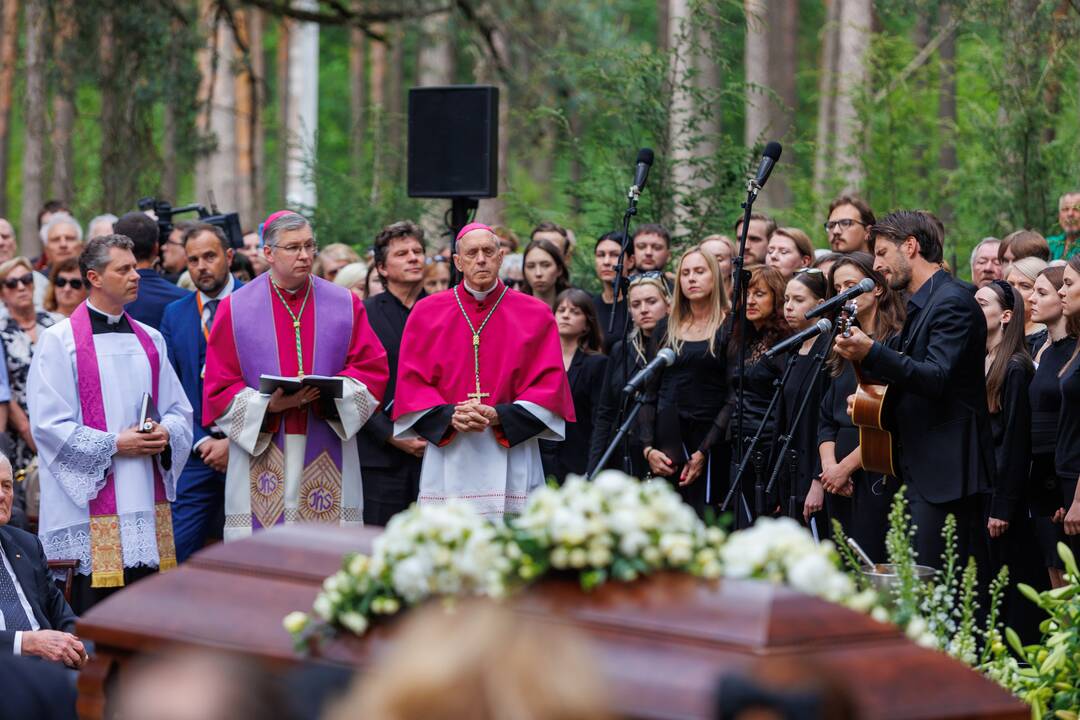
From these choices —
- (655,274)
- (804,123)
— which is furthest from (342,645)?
(804,123)

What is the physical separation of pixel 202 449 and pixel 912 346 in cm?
369

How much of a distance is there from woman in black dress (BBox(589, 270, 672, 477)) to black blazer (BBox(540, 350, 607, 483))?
19cm

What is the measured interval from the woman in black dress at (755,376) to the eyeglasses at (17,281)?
4.19 meters

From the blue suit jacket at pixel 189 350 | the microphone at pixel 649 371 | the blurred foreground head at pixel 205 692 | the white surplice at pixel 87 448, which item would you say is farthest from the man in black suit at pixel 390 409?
the blurred foreground head at pixel 205 692

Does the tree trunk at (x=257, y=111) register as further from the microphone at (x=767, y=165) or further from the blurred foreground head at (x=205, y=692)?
the blurred foreground head at (x=205, y=692)

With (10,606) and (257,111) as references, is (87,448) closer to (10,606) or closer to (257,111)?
(10,606)

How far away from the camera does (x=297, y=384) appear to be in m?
7.14

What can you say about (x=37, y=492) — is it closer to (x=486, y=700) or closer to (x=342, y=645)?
(x=342, y=645)

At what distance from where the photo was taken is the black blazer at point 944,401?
6.37 meters

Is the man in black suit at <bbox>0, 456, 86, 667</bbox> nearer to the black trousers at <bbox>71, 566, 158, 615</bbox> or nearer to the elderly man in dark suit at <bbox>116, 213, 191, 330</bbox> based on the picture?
the black trousers at <bbox>71, 566, 158, 615</bbox>

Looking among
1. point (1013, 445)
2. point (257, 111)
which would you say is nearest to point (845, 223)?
point (1013, 445)

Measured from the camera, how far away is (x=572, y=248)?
11.0 m

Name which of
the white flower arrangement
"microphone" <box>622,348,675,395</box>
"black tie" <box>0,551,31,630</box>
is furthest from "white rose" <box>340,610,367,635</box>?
"microphone" <box>622,348,675,395</box>

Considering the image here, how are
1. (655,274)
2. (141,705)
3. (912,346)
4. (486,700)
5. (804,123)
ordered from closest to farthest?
(486,700) < (141,705) < (912,346) < (655,274) < (804,123)
